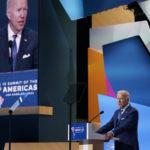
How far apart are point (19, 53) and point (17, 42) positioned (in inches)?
9.1

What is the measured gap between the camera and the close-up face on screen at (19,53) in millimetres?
7395

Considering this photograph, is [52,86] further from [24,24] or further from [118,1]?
[118,1]

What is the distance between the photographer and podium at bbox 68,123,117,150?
524cm

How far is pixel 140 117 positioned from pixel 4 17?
3295mm

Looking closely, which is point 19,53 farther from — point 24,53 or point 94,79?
point 94,79

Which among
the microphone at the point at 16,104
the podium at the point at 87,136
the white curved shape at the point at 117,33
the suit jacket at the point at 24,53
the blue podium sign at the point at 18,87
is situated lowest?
the podium at the point at 87,136

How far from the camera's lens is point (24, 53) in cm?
750

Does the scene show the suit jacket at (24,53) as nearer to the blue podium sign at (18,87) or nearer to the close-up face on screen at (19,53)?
the close-up face on screen at (19,53)

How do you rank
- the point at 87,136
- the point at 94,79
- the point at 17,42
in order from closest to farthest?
the point at 87,136 < the point at 17,42 < the point at 94,79

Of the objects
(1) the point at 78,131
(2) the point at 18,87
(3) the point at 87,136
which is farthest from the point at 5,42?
(3) the point at 87,136

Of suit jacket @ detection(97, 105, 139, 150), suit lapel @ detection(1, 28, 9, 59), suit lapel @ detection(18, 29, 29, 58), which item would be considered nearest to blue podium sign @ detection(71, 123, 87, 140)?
suit jacket @ detection(97, 105, 139, 150)

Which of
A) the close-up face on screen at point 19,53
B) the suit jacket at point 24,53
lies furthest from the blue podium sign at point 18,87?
the suit jacket at point 24,53

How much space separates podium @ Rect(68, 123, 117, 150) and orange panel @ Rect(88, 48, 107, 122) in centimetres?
286

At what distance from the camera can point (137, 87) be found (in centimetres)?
765
